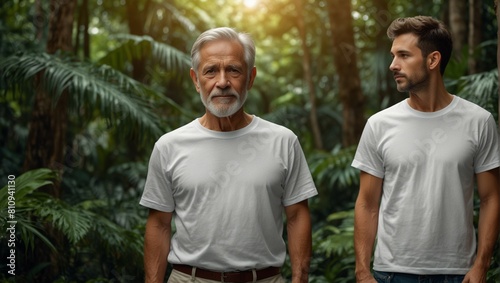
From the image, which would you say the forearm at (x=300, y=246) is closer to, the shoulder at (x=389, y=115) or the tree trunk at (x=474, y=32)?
the shoulder at (x=389, y=115)

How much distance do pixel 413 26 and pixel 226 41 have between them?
3.00 feet

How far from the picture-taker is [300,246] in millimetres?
3355

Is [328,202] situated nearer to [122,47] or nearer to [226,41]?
[122,47]

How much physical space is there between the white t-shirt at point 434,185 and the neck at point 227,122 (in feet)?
2.29

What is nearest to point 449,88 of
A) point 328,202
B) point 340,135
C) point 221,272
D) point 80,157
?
point 328,202

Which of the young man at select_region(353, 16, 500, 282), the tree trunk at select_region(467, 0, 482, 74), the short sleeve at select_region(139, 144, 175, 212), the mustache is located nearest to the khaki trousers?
the short sleeve at select_region(139, 144, 175, 212)

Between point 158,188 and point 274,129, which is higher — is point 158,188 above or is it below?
below

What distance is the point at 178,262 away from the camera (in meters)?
3.35

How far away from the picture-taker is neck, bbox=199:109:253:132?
3.44 m

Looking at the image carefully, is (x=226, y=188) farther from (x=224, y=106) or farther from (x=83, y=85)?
(x=83, y=85)

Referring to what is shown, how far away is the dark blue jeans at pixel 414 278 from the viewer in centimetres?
326

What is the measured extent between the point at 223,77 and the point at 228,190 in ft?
1.76

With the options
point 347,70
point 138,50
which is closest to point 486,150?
point 138,50

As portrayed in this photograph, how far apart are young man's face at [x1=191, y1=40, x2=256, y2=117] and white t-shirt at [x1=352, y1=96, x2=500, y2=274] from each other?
0.76 metres
